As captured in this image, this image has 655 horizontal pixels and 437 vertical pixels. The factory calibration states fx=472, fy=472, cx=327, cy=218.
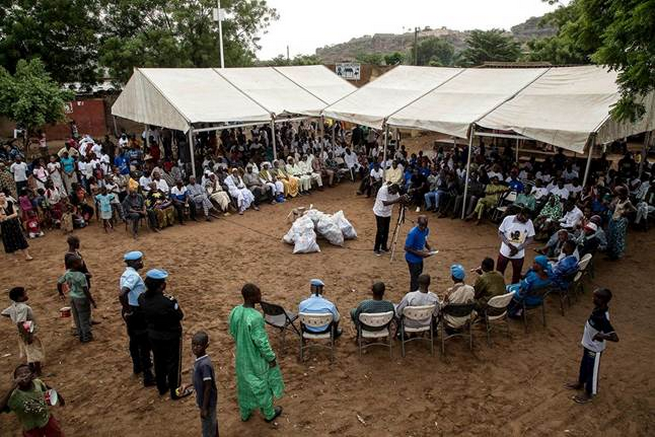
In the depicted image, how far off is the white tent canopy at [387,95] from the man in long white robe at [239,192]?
3674mm

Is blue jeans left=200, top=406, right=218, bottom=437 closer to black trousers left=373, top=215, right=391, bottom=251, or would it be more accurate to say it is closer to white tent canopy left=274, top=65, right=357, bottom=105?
black trousers left=373, top=215, right=391, bottom=251

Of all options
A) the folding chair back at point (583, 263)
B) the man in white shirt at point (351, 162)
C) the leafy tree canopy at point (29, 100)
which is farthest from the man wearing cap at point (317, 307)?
the leafy tree canopy at point (29, 100)

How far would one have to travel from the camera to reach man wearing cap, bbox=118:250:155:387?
5.51 m

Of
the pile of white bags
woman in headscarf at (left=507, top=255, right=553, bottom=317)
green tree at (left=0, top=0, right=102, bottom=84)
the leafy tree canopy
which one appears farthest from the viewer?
green tree at (left=0, top=0, right=102, bottom=84)

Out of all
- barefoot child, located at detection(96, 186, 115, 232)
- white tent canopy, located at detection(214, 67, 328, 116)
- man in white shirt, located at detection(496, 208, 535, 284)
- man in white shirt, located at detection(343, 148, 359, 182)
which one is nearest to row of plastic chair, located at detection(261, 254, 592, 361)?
man in white shirt, located at detection(496, 208, 535, 284)

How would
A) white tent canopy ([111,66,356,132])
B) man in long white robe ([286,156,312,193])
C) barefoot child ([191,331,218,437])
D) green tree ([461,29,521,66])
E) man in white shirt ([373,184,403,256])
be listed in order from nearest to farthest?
Result: 1. barefoot child ([191,331,218,437])
2. man in white shirt ([373,184,403,256])
3. white tent canopy ([111,66,356,132])
4. man in long white robe ([286,156,312,193])
5. green tree ([461,29,521,66])

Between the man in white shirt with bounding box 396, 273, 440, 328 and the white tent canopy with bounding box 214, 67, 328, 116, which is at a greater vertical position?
the white tent canopy with bounding box 214, 67, 328, 116

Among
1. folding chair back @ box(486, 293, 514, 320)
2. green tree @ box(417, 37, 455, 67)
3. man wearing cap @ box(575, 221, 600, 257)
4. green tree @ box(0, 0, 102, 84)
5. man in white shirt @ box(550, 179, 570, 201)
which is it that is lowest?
folding chair back @ box(486, 293, 514, 320)

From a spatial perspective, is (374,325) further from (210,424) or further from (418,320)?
(210,424)

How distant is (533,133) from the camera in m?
10.5

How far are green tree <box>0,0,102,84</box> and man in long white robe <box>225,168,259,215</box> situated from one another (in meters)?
17.1

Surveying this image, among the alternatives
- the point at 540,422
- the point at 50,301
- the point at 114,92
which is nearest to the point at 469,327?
the point at 540,422

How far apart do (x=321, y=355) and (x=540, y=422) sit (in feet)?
9.11

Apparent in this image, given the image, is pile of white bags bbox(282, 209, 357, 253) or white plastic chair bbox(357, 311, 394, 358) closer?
white plastic chair bbox(357, 311, 394, 358)
